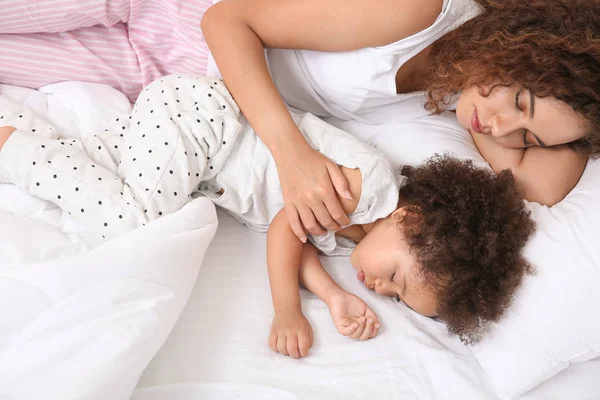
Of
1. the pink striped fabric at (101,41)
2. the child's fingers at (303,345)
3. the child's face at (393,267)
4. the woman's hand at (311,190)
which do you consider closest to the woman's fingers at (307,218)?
the woman's hand at (311,190)

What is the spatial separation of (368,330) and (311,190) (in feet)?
0.91

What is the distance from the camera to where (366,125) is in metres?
1.33

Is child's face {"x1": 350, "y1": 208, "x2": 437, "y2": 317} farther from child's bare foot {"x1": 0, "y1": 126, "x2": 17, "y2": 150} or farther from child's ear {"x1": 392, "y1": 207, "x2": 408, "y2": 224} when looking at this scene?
child's bare foot {"x1": 0, "y1": 126, "x2": 17, "y2": 150}

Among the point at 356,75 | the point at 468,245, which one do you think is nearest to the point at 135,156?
the point at 356,75

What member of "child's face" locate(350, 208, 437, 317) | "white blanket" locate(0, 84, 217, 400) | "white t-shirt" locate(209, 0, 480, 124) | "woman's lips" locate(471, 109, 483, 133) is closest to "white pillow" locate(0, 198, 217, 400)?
"white blanket" locate(0, 84, 217, 400)

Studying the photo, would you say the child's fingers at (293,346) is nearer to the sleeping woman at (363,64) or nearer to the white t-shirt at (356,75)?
the sleeping woman at (363,64)

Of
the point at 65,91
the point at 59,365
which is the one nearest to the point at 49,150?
the point at 65,91

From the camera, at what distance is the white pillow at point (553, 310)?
3.33 ft

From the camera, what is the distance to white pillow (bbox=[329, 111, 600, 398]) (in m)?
1.01

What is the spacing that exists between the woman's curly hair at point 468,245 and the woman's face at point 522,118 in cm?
11

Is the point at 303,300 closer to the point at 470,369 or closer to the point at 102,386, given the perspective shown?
the point at 470,369

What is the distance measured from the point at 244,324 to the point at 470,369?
415 millimetres

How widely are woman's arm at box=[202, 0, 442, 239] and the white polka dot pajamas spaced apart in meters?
0.08

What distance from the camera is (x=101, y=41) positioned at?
1395mm
